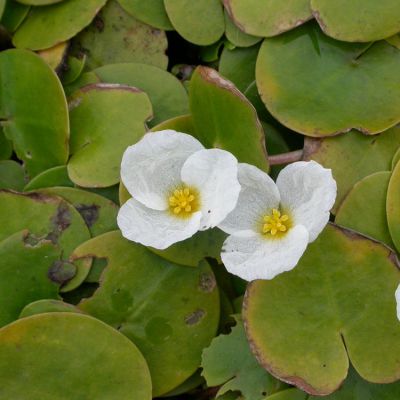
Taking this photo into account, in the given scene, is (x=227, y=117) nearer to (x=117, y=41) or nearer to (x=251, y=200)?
(x=251, y=200)

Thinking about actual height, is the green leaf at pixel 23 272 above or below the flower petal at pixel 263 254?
below

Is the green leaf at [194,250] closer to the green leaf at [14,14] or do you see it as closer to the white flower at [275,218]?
the white flower at [275,218]

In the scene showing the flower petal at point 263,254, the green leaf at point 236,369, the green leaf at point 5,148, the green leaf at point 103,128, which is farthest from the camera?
the green leaf at point 5,148

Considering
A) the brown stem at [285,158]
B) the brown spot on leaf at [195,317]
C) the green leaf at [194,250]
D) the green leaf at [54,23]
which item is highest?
the green leaf at [54,23]

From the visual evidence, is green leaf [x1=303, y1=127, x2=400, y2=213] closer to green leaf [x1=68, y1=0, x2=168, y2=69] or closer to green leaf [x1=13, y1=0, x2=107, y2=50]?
green leaf [x1=68, y1=0, x2=168, y2=69]

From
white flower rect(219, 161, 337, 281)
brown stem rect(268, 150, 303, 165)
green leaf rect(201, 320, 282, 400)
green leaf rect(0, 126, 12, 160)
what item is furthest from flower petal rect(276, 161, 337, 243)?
green leaf rect(0, 126, 12, 160)

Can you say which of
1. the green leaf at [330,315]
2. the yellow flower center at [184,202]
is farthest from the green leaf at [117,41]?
the green leaf at [330,315]

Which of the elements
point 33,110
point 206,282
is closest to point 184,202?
point 206,282

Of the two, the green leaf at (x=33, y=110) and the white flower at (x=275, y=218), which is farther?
the green leaf at (x=33, y=110)
